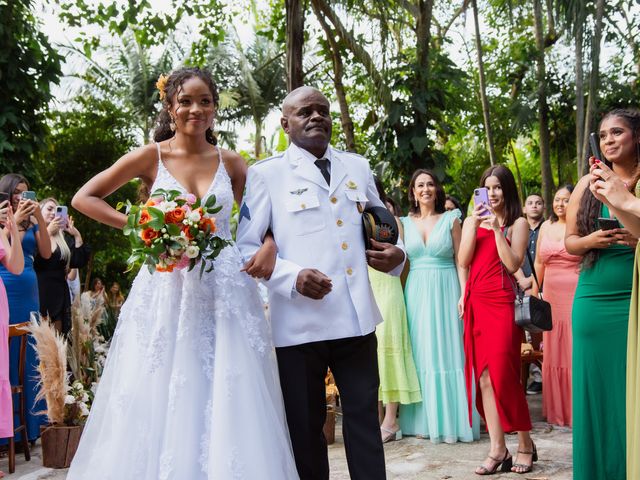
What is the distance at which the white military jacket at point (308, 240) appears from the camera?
12.7ft

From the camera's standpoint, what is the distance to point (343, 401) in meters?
3.96

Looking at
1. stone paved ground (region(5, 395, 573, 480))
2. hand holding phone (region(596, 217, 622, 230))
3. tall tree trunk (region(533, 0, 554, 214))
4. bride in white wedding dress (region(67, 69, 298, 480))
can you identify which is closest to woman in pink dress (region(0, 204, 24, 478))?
stone paved ground (region(5, 395, 573, 480))

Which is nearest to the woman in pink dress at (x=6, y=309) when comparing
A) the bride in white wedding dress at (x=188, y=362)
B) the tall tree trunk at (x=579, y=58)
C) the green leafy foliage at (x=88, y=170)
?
the bride in white wedding dress at (x=188, y=362)

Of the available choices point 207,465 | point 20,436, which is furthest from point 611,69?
point 207,465

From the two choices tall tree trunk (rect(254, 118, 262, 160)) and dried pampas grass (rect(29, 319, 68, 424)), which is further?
tall tree trunk (rect(254, 118, 262, 160))

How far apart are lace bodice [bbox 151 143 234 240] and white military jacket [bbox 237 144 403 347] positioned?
0.25 meters

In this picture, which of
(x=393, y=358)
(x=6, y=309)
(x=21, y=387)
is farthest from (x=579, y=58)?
(x=21, y=387)

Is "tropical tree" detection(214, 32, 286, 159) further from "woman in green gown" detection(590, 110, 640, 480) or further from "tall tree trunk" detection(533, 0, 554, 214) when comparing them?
"woman in green gown" detection(590, 110, 640, 480)

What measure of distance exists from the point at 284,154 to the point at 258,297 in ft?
2.56

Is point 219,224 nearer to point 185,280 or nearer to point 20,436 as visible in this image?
point 185,280

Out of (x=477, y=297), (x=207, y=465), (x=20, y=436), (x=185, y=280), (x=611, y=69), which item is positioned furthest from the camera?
(x=611, y=69)

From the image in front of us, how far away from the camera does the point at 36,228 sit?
770 centimetres

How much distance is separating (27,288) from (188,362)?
4023 mm

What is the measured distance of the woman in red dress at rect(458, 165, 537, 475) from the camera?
5.87 metres
